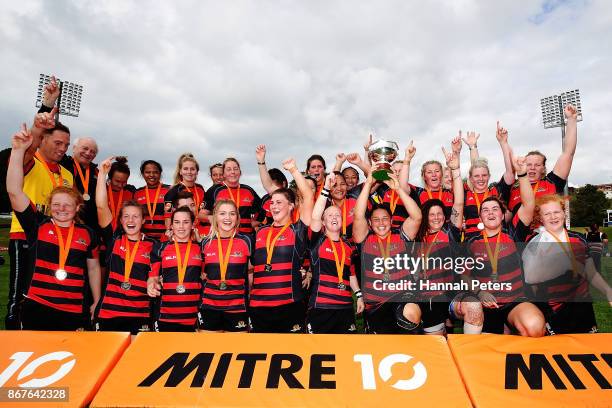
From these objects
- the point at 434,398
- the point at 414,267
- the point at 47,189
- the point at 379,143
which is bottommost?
the point at 434,398

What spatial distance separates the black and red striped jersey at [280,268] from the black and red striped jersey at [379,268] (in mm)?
740

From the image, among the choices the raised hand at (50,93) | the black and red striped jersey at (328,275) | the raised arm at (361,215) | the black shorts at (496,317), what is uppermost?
the raised hand at (50,93)

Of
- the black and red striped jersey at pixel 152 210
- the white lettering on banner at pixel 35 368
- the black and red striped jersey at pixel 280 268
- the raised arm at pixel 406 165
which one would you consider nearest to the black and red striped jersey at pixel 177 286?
the black and red striped jersey at pixel 280 268

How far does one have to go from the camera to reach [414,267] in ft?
14.9

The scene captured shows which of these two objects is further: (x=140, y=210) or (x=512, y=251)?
A: (x=140, y=210)

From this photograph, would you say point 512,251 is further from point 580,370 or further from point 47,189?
point 47,189

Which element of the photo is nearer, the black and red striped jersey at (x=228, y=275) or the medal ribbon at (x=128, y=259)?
the black and red striped jersey at (x=228, y=275)

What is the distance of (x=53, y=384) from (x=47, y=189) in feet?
9.30

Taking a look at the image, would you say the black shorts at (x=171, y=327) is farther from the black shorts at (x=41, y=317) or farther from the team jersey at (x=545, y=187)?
the team jersey at (x=545, y=187)

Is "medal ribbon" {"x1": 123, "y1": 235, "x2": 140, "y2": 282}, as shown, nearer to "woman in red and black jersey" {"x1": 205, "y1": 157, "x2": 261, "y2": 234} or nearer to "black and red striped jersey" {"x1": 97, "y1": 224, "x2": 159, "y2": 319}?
"black and red striped jersey" {"x1": 97, "y1": 224, "x2": 159, "y2": 319}

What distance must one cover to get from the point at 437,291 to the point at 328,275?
4.00ft

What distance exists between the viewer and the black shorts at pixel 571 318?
3992 mm

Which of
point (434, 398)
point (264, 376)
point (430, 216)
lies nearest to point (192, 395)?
point (264, 376)

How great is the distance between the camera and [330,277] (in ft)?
14.8
